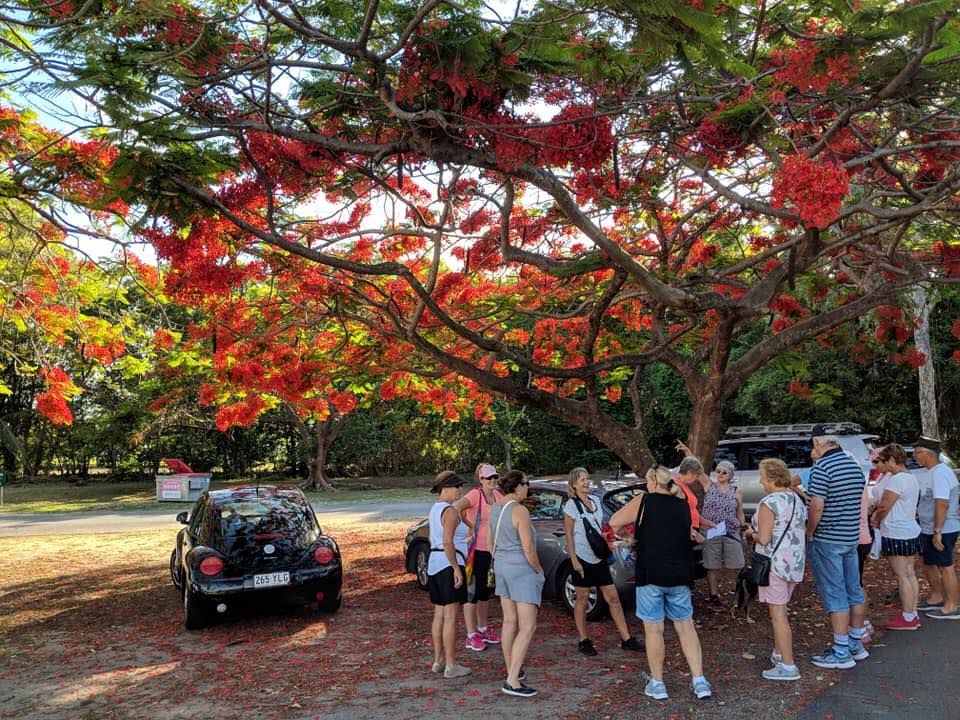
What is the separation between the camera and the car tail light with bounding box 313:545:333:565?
830 cm

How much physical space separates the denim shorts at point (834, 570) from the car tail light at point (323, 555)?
4.77 meters

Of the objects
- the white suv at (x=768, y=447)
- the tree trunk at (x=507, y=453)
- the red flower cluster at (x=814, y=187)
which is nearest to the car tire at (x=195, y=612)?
the red flower cluster at (x=814, y=187)

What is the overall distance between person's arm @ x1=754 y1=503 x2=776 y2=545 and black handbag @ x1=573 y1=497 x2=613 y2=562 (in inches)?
53.0

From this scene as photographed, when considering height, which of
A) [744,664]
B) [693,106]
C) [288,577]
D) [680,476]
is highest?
[693,106]

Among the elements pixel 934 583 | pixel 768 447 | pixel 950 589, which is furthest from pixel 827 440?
pixel 768 447

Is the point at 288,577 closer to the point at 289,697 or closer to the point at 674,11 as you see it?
the point at 289,697

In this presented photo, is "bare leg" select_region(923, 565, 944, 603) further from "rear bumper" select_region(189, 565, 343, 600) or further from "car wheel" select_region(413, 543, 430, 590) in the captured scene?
"rear bumper" select_region(189, 565, 343, 600)

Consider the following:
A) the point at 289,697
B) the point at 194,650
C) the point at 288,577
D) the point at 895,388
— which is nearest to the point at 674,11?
the point at 289,697

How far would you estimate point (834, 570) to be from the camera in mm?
6117

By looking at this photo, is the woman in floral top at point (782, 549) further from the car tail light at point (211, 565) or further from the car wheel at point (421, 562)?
the car tail light at point (211, 565)

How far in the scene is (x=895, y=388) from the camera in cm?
2273

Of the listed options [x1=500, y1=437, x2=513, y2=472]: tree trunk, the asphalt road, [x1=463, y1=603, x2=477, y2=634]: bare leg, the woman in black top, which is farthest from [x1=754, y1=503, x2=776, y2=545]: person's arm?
[x1=500, y1=437, x2=513, y2=472]: tree trunk

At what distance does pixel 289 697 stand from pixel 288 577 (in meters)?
2.26

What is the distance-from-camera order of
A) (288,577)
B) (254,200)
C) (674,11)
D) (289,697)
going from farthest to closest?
1. (254,200)
2. (288,577)
3. (289,697)
4. (674,11)
